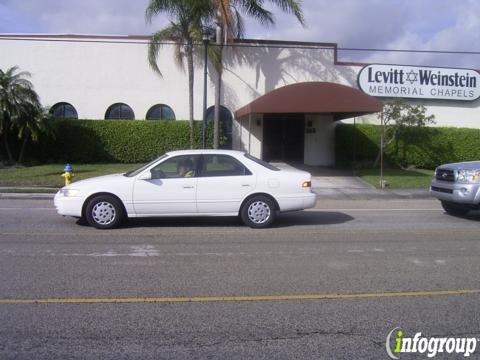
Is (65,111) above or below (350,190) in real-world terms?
above

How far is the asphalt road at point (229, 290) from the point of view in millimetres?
4078

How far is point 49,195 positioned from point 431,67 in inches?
779

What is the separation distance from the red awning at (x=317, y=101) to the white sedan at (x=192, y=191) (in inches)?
362

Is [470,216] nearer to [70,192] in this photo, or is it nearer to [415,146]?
[70,192]

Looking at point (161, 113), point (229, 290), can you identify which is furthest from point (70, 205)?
point (161, 113)

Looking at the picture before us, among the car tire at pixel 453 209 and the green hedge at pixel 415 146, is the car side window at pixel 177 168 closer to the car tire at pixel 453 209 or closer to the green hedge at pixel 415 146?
the car tire at pixel 453 209

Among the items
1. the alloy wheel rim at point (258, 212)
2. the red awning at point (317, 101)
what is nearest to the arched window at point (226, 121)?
the red awning at point (317, 101)

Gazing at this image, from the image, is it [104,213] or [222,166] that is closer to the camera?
[104,213]

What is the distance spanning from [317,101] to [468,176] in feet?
28.2

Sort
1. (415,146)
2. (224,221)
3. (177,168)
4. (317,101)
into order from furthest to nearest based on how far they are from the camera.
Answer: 1. (415,146)
2. (317,101)
3. (224,221)
4. (177,168)

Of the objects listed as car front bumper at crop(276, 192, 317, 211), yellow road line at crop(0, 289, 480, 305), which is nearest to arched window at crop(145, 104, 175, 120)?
car front bumper at crop(276, 192, 317, 211)

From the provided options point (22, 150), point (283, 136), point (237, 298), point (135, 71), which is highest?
point (135, 71)

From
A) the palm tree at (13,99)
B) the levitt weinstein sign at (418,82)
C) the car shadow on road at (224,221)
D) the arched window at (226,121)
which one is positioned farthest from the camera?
the levitt weinstein sign at (418,82)

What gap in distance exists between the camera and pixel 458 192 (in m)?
10.4
